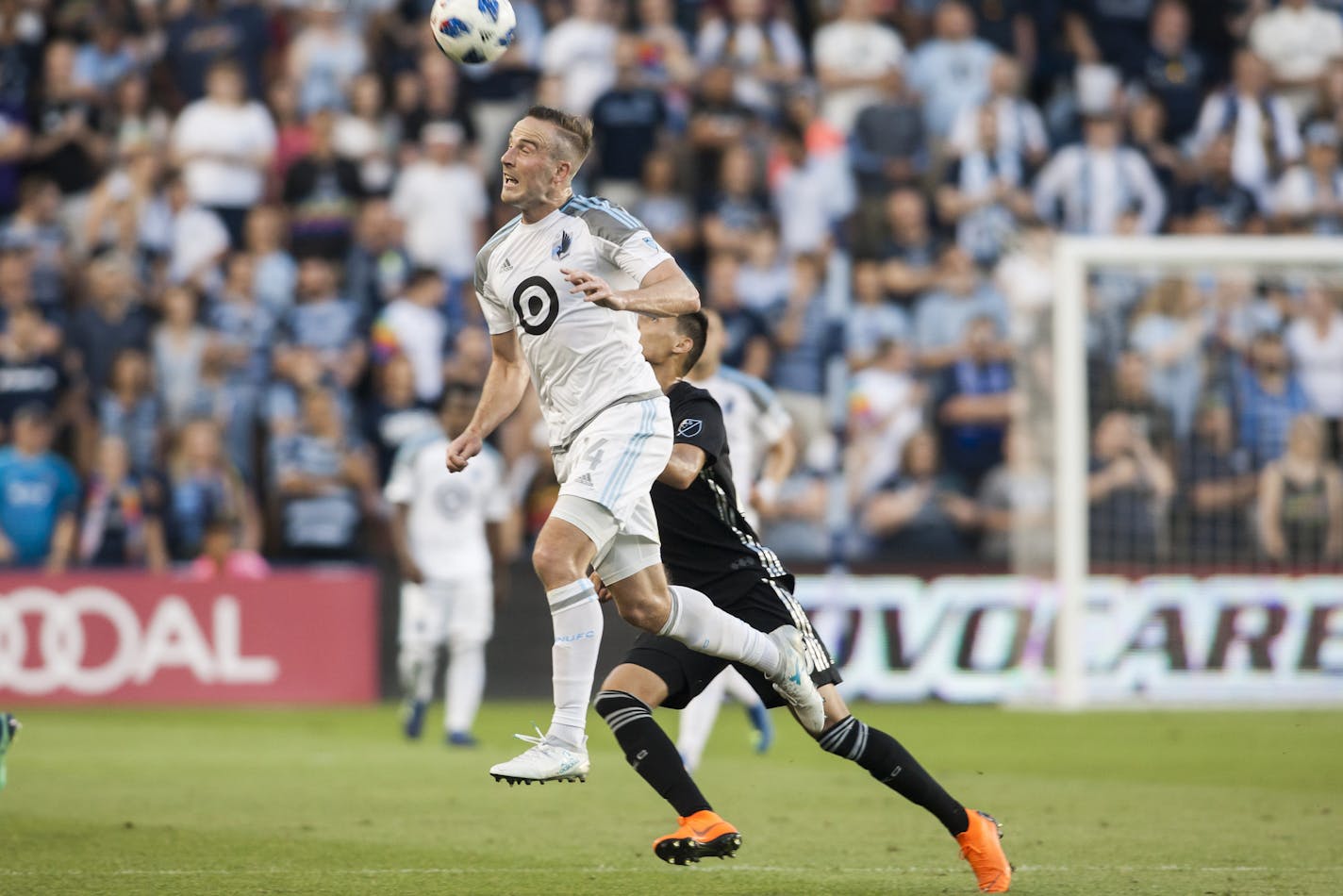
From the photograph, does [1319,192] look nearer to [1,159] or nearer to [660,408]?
[1,159]

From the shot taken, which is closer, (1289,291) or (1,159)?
(1289,291)

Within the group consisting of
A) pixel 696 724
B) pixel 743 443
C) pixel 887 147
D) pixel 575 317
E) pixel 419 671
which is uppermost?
pixel 887 147

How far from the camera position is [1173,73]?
1989 cm

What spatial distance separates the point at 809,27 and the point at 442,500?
8817mm

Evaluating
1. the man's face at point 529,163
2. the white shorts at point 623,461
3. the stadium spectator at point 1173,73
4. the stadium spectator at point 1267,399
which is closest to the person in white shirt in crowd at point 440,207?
the stadium spectator at point 1267,399

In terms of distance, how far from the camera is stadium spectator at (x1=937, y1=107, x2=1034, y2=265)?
712 inches

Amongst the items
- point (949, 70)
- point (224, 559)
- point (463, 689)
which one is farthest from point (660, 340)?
point (949, 70)

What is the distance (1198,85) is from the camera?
19953 mm

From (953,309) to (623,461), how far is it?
10.9 metres

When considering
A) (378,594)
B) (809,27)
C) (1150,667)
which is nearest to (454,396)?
(378,594)

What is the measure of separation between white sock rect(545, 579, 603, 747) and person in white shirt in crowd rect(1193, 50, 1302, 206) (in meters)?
13.7

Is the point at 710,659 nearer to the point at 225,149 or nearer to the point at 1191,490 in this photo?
the point at 1191,490

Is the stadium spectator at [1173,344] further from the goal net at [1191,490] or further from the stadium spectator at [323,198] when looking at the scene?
the stadium spectator at [323,198]

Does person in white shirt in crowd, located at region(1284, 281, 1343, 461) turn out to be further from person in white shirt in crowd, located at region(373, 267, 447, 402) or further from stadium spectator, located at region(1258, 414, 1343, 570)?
person in white shirt in crowd, located at region(373, 267, 447, 402)
